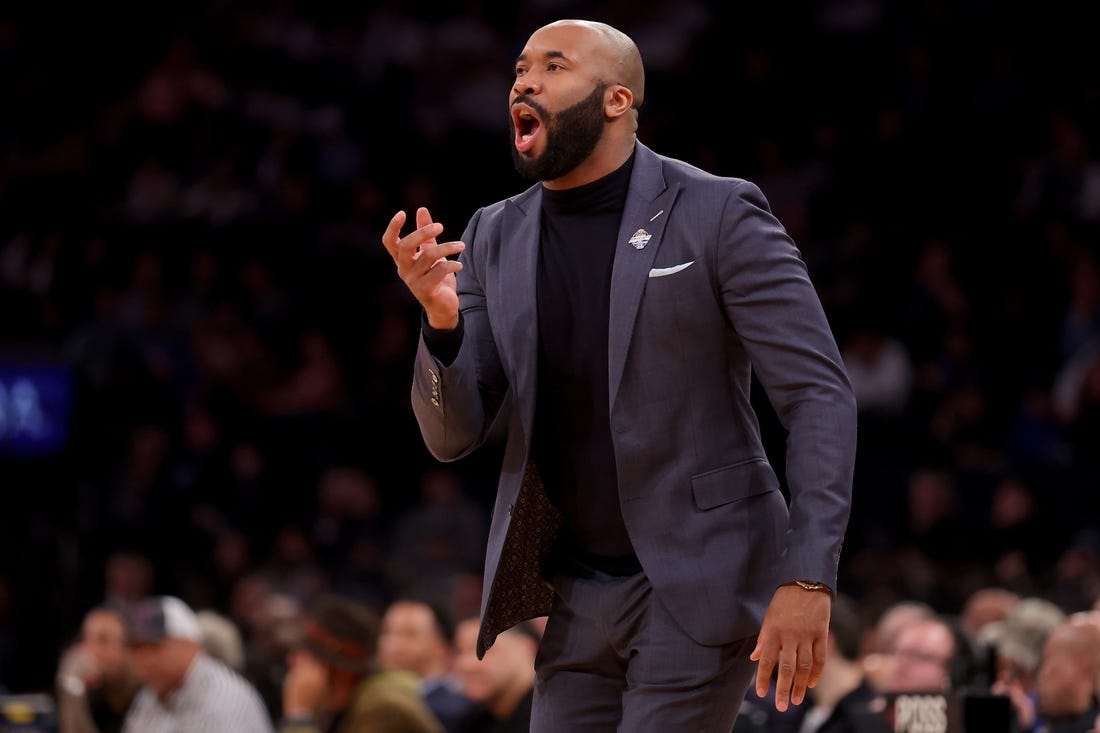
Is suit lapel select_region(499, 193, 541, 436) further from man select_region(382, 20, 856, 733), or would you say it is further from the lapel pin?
the lapel pin

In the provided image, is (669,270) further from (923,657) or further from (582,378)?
(923,657)

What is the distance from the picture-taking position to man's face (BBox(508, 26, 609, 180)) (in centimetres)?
332

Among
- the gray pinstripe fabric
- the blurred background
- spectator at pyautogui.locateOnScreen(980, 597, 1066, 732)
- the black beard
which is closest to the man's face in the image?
the black beard

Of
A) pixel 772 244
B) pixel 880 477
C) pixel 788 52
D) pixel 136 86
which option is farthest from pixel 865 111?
pixel 772 244

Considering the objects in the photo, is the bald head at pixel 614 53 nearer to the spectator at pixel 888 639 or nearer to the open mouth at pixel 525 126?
the open mouth at pixel 525 126

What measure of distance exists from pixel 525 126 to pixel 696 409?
0.66 m

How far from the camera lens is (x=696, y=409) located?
125 inches

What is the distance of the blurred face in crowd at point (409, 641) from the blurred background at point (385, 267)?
1.32 m

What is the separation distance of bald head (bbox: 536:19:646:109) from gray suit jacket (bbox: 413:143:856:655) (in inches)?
7.4

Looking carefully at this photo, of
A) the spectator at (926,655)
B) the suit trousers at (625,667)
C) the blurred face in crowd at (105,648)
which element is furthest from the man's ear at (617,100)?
the blurred face in crowd at (105,648)

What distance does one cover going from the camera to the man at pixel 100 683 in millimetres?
7883

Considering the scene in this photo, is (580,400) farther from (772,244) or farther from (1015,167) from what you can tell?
(1015,167)

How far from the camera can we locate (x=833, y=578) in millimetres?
2955

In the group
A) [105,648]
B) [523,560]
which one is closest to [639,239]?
[523,560]
